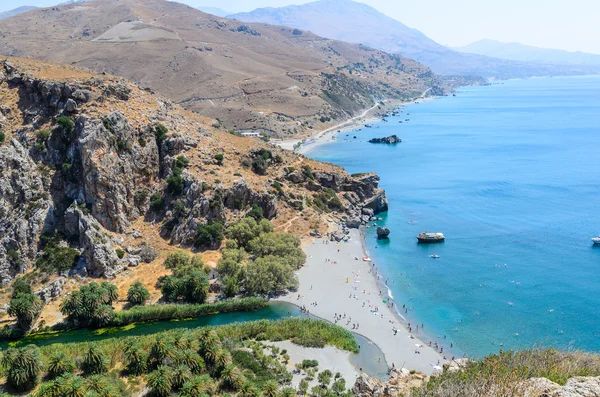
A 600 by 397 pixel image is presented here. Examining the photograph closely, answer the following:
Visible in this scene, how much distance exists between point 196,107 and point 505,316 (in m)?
158

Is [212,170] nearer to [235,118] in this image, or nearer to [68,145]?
[68,145]

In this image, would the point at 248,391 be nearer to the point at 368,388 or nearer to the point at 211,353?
the point at 211,353

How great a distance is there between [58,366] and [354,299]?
35919 millimetres

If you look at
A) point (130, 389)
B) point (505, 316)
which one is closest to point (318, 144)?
point (505, 316)

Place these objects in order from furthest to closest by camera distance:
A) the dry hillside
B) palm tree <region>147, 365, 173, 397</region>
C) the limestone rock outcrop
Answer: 1. the dry hillside
2. the limestone rock outcrop
3. palm tree <region>147, 365, 173, 397</region>

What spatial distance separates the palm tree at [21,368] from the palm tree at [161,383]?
34.3 ft

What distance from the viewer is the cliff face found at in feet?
209

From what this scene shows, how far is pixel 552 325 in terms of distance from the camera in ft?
180

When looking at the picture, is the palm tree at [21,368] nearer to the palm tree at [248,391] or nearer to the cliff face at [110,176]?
the palm tree at [248,391]

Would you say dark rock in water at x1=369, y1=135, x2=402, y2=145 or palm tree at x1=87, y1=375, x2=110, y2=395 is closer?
palm tree at x1=87, y1=375, x2=110, y2=395

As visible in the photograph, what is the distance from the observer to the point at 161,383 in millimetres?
38031

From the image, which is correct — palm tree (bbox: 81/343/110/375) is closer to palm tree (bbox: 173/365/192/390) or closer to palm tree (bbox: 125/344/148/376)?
palm tree (bbox: 125/344/148/376)

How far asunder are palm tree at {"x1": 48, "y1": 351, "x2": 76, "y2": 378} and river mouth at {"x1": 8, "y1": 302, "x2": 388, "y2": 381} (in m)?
10.1

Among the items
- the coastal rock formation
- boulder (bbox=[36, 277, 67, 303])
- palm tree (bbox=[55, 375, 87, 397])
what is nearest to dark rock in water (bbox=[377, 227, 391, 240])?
boulder (bbox=[36, 277, 67, 303])
